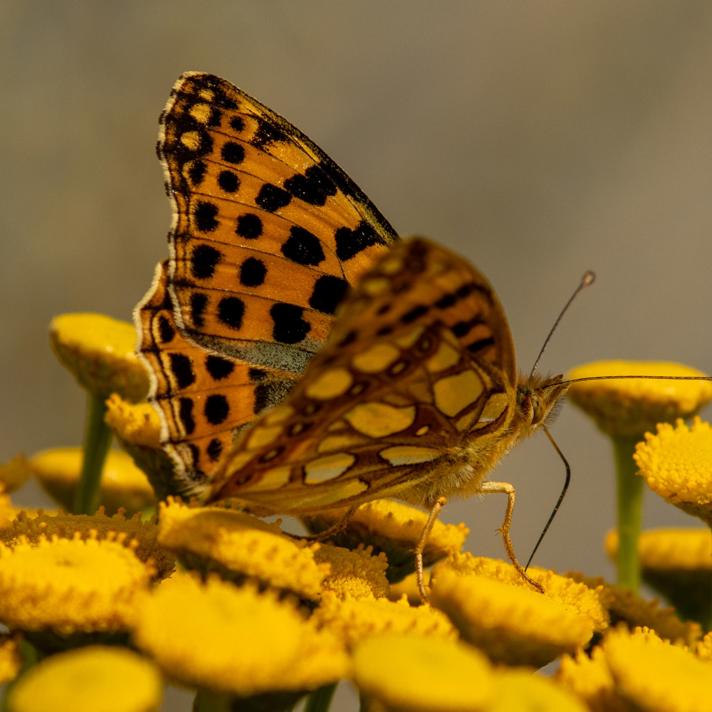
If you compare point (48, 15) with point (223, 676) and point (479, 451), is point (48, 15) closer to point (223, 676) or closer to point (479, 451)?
point (479, 451)

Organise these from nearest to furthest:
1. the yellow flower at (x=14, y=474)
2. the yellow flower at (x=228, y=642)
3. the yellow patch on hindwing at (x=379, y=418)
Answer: the yellow flower at (x=228, y=642), the yellow patch on hindwing at (x=379, y=418), the yellow flower at (x=14, y=474)

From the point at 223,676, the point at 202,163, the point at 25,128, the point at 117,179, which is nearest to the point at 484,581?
the point at 223,676

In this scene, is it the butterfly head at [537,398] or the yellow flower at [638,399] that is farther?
the yellow flower at [638,399]

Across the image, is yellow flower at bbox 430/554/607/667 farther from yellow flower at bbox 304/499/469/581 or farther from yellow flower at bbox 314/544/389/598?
yellow flower at bbox 304/499/469/581

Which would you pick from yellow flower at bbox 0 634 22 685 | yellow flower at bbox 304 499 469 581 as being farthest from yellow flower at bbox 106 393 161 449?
yellow flower at bbox 0 634 22 685

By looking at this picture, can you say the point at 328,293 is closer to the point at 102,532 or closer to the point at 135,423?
the point at 135,423

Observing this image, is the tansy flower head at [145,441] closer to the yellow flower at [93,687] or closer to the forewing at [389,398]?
the forewing at [389,398]

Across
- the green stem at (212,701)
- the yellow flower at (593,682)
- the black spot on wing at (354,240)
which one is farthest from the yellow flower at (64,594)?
the black spot on wing at (354,240)
